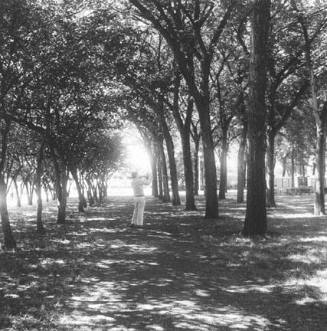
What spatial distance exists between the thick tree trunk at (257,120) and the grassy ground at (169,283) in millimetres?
721

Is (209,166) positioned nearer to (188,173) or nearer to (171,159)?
(188,173)

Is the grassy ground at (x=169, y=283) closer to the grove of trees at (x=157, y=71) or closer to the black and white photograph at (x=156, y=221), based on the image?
the black and white photograph at (x=156, y=221)

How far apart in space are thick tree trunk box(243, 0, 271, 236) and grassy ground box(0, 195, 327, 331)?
2.36 feet

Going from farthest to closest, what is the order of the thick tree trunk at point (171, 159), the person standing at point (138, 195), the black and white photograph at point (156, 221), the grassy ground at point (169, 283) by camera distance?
1. the thick tree trunk at point (171, 159)
2. the person standing at point (138, 195)
3. the black and white photograph at point (156, 221)
4. the grassy ground at point (169, 283)

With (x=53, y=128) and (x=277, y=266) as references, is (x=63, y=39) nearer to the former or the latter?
(x=53, y=128)

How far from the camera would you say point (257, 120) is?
12.3 m

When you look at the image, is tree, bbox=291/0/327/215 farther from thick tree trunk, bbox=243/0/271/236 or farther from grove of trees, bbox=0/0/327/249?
Result: thick tree trunk, bbox=243/0/271/236

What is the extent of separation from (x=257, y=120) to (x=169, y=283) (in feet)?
20.1

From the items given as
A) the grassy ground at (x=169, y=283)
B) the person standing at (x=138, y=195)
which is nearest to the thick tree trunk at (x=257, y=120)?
Result: the grassy ground at (x=169, y=283)

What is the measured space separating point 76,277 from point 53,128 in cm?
1442

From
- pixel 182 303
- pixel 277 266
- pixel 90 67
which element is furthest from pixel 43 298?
pixel 90 67

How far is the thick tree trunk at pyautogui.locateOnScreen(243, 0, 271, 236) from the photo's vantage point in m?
12.1

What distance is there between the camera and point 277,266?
8.48 meters

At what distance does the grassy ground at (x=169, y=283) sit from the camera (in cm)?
550
